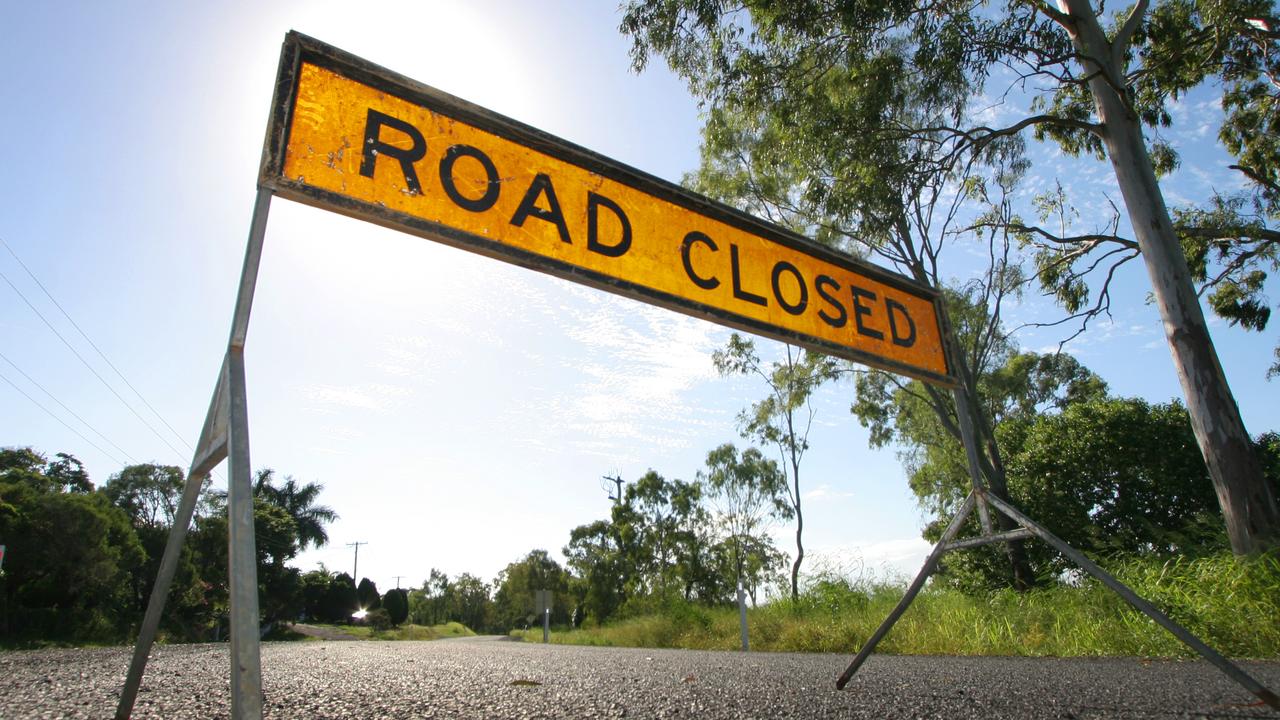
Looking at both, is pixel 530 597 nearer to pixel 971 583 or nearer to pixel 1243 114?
pixel 971 583

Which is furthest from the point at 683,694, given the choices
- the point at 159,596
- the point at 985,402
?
the point at 985,402

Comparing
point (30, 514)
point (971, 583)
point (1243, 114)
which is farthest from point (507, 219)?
point (30, 514)

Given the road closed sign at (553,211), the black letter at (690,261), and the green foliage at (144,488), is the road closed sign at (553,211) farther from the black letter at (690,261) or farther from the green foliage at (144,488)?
the green foliage at (144,488)

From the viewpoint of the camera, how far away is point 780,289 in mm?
2787

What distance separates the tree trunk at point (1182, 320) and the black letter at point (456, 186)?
6.66m

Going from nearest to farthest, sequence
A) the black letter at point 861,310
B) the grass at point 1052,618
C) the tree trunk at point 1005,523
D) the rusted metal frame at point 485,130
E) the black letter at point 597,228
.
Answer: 1. the rusted metal frame at point 485,130
2. the black letter at point 597,228
3. the black letter at point 861,310
4. the grass at point 1052,618
5. the tree trunk at point 1005,523

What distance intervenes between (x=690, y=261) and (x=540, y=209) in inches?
A: 26.1

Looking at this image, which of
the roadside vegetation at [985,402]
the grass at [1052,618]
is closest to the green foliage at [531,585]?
the roadside vegetation at [985,402]

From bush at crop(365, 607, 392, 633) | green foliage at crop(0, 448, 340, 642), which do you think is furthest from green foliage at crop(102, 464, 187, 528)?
bush at crop(365, 607, 392, 633)

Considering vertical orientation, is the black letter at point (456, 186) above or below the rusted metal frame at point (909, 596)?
above

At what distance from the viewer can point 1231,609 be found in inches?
183

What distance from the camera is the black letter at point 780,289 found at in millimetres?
2758

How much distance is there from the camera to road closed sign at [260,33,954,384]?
1865mm

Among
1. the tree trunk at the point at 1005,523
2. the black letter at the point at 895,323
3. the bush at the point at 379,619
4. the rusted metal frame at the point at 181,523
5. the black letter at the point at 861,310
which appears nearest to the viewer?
the rusted metal frame at the point at 181,523
